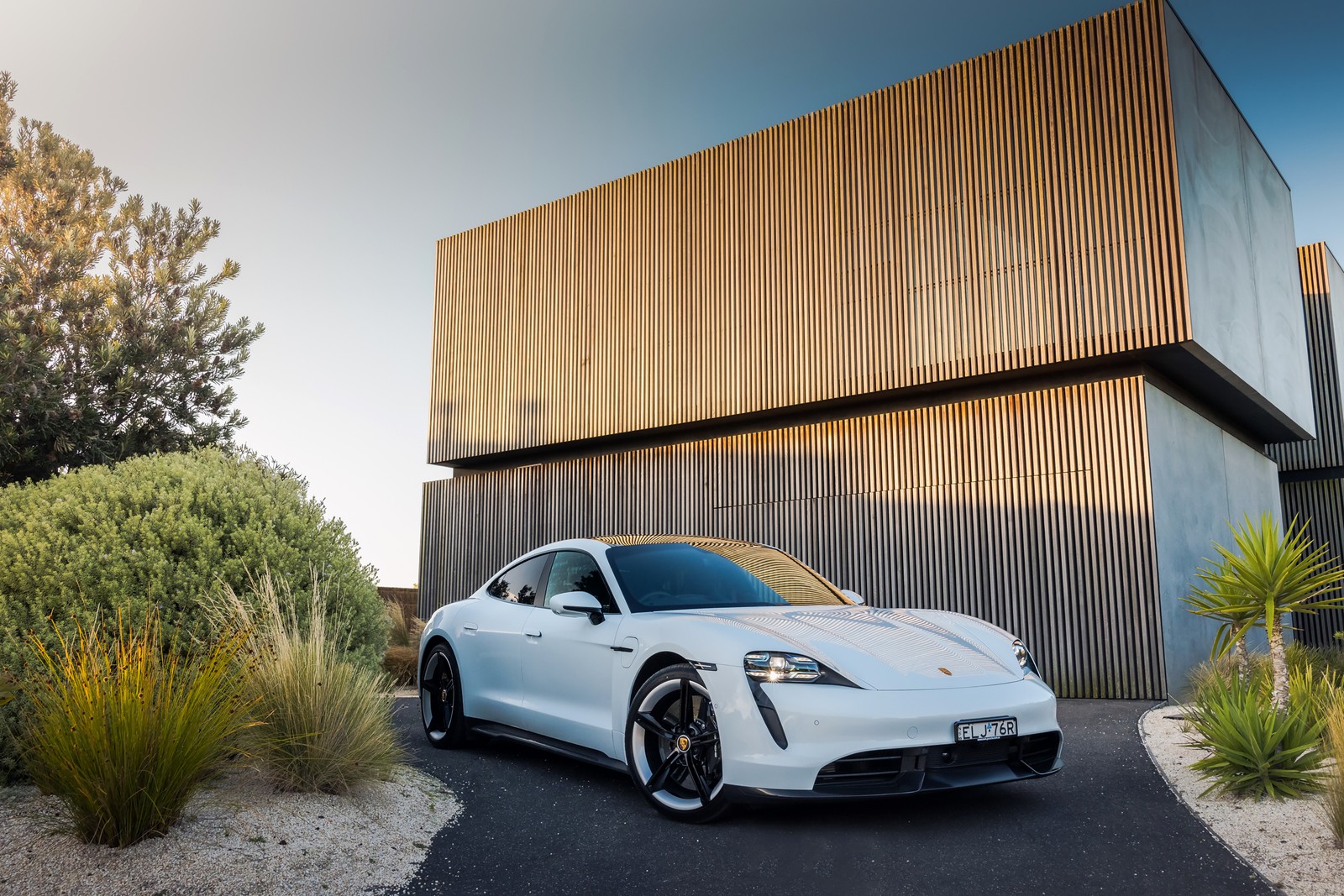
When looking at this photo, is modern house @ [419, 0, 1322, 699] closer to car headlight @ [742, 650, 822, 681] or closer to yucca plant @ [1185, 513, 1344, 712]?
yucca plant @ [1185, 513, 1344, 712]

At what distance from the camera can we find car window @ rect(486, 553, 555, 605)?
645 centimetres

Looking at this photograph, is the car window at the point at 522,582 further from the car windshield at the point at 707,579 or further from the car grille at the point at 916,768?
the car grille at the point at 916,768

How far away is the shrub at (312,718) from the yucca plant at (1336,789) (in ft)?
14.9

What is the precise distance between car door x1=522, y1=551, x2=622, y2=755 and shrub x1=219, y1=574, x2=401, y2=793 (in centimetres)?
92

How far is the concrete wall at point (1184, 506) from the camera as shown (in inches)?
468

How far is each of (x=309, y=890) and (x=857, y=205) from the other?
13.2m

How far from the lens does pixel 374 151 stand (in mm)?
16719

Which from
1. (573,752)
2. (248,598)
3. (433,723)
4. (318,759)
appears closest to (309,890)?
(318,759)

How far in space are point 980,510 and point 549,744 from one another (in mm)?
8886

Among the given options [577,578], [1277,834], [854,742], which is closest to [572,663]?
[577,578]

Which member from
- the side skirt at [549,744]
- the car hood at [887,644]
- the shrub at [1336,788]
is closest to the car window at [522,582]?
the side skirt at [549,744]

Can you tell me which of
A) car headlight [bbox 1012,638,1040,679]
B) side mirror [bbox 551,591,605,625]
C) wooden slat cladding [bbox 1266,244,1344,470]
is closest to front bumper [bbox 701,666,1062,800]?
car headlight [bbox 1012,638,1040,679]

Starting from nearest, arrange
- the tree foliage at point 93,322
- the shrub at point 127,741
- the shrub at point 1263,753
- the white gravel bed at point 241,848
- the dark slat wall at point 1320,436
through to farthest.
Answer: the white gravel bed at point 241,848 < the shrub at point 127,741 < the shrub at point 1263,753 < the tree foliage at point 93,322 < the dark slat wall at point 1320,436

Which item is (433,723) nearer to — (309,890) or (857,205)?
(309,890)
